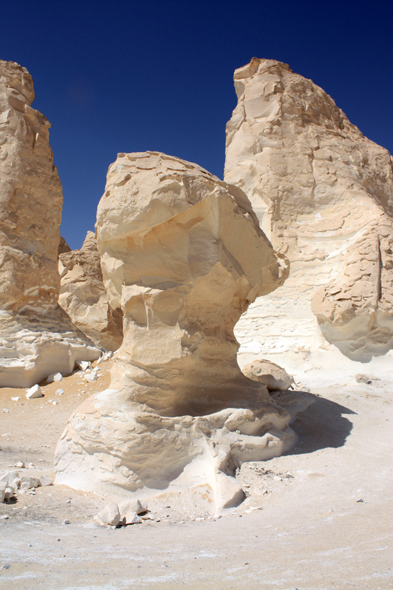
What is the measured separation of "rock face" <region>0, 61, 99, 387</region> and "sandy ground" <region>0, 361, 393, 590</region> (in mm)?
2784

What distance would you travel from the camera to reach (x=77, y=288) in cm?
1164

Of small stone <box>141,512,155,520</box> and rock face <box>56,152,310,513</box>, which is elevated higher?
rock face <box>56,152,310,513</box>

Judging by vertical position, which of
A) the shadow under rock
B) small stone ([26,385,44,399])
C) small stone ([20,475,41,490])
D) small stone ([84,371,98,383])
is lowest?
small stone ([20,475,41,490])

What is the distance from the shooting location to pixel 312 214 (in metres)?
9.20

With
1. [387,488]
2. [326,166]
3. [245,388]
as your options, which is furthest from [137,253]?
[326,166]

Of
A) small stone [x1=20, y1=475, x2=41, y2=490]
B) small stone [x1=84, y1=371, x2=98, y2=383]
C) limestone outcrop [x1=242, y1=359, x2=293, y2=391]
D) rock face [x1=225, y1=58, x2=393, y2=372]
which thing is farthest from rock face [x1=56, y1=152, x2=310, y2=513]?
rock face [x1=225, y1=58, x2=393, y2=372]

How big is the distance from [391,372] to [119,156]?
5638 millimetres

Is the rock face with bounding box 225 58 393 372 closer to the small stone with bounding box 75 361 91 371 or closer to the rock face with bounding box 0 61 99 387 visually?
the small stone with bounding box 75 361 91 371

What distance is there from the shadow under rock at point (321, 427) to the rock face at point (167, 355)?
0.22 meters

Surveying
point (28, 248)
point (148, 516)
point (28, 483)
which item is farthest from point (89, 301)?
point (148, 516)

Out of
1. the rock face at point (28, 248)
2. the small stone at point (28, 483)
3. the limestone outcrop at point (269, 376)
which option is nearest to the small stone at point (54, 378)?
the rock face at point (28, 248)

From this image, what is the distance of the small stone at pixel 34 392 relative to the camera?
19.2ft

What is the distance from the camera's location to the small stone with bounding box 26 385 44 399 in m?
5.85

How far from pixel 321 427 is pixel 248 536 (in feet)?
8.19
